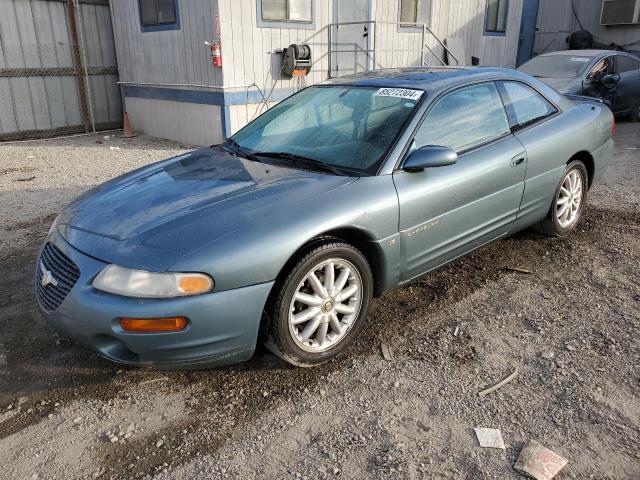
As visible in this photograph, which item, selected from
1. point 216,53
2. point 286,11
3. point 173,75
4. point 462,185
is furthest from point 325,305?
point 173,75

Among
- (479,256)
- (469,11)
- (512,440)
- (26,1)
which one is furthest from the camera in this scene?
(469,11)

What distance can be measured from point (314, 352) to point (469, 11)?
1187 centimetres

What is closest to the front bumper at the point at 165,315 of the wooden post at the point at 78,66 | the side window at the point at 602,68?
the side window at the point at 602,68

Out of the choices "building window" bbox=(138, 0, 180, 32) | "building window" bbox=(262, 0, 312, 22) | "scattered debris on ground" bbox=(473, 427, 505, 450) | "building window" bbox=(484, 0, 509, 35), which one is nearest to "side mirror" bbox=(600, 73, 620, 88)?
"building window" bbox=(484, 0, 509, 35)

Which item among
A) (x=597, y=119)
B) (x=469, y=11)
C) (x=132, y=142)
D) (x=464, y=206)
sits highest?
(x=469, y=11)

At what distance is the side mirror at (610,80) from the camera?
9.69 m

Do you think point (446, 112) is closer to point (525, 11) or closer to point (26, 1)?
point (26, 1)

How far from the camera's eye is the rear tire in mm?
4566

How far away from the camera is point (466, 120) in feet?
12.4

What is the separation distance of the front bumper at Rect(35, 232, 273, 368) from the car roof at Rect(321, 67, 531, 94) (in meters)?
1.86

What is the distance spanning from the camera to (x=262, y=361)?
3.12 meters

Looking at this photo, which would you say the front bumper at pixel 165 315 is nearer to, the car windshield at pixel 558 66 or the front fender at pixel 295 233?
the front fender at pixel 295 233

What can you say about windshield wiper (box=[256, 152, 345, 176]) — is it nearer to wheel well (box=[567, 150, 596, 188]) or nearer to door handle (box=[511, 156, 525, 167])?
door handle (box=[511, 156, 525, 167])

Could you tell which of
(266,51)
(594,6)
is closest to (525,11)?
(594,6)
